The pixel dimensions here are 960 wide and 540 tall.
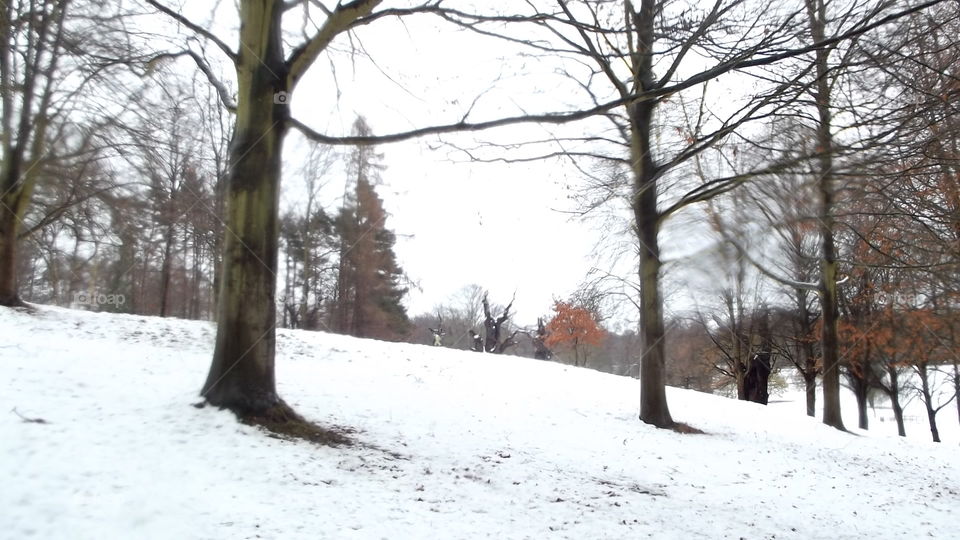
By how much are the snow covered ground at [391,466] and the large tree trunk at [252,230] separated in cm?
45

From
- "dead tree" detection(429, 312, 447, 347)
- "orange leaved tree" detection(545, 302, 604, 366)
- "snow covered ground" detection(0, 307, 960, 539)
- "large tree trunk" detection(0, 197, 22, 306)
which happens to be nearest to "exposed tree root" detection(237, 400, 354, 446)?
"snow covered ground" detection(0, 307, 960, 539)

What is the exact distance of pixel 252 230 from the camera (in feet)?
20.0

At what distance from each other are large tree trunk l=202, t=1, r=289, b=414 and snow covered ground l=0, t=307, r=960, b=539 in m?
0.45

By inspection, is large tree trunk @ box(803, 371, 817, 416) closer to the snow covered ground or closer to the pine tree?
the snow covered ground

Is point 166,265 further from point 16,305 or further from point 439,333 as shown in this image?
point 439,333

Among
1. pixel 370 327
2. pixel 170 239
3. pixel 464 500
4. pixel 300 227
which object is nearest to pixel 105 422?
pixel 464 500

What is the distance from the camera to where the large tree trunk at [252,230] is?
19.6 feet

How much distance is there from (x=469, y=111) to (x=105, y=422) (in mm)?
4788

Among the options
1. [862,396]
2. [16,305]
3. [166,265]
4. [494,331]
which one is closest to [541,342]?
[494,331]

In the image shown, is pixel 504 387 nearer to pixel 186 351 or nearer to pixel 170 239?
pixel 186 351

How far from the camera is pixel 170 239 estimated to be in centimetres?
1692

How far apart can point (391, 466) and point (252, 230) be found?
2.92 m

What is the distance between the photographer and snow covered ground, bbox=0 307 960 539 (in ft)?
12.6

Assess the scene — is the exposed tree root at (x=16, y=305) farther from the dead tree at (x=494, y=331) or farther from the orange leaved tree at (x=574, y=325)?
the dead tree at (x=494, y=331)
